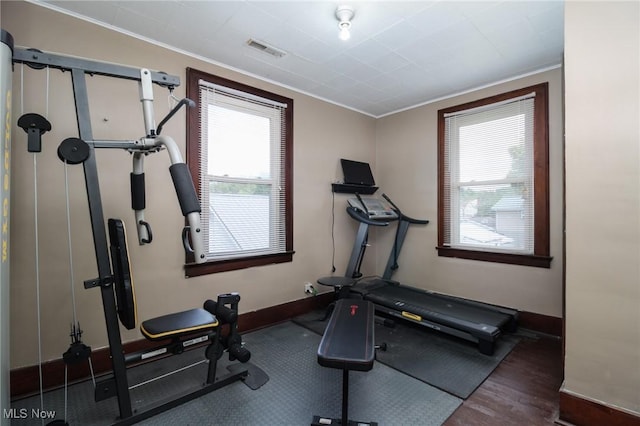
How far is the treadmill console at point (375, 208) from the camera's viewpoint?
3717 mm

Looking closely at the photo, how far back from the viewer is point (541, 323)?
9.86ft

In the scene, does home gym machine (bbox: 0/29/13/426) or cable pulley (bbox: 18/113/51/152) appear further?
cable pulley (bbox: 18/113/51/152)

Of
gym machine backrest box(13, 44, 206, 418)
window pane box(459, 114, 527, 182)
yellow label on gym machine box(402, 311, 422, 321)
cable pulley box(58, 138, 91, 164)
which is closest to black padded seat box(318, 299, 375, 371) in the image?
yellow label on gym machine box(402, 311, 422, 321)

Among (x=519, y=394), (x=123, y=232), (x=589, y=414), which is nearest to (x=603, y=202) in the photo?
(x=589, y=414)

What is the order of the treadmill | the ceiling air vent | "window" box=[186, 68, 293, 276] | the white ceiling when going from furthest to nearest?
1. "window" box=[186, 68, 293, 276]
2. the treadmill
3. the ceiling air vent
4. the white ceiling

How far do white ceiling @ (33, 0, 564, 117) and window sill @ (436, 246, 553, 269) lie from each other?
1.93m

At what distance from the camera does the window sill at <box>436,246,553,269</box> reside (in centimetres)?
302

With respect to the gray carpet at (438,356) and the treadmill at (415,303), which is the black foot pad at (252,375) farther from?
the treadmill at (415,303)

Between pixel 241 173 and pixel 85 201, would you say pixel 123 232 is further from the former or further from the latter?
pixel 241 173

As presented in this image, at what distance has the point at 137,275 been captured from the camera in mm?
2426

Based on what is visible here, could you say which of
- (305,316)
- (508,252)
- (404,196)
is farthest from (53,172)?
(508,252)

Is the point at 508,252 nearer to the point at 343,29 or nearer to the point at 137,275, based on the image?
the point at 343,29

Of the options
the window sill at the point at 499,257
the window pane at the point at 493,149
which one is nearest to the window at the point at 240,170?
the window sill at the point at 499,257

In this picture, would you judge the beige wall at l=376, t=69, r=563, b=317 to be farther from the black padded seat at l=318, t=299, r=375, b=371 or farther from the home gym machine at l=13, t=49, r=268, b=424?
the home gym machine at l=13, t=49, r=268, b=424
